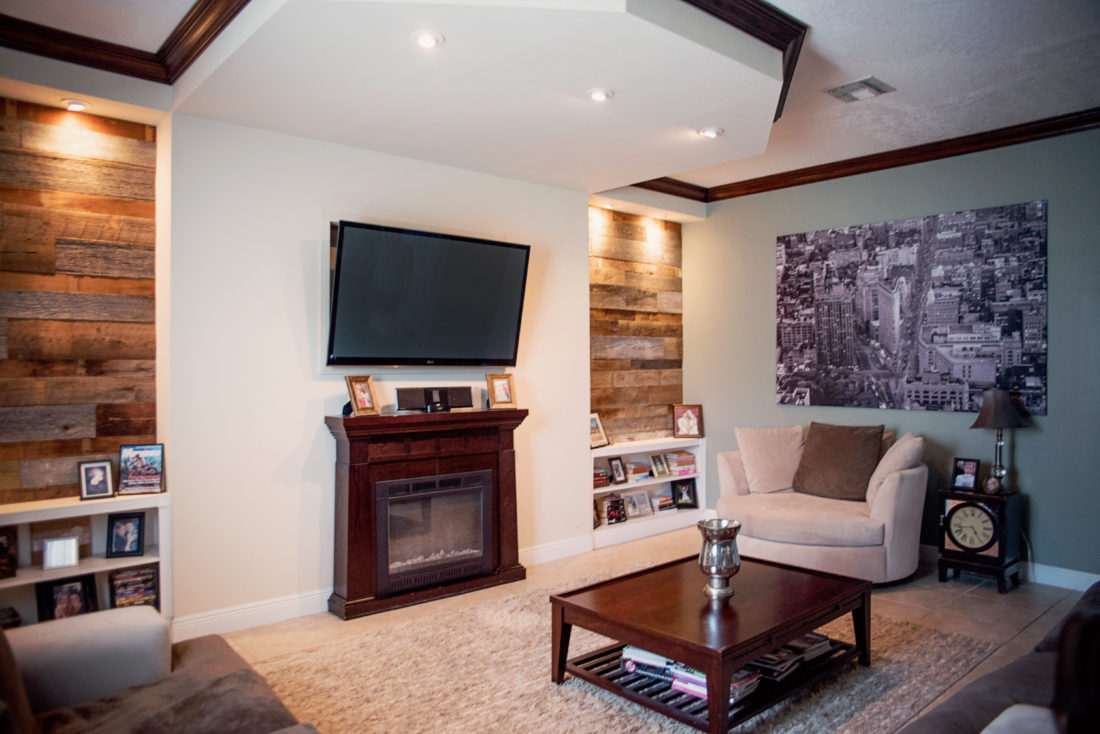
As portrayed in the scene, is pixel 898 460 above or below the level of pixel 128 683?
above

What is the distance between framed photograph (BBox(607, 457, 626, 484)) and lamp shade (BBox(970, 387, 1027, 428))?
2.40 m

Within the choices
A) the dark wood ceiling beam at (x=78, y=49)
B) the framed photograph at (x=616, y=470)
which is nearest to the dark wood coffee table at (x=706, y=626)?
the framed photograph at (x=616, y=470)

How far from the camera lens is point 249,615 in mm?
3695

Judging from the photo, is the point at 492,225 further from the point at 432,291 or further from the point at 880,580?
the point at 880,580

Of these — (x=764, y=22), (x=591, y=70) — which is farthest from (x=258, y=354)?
(x=764, y=22)

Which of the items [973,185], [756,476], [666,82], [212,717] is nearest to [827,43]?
[666,82]

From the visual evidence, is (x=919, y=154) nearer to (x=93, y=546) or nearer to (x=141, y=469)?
(x=141, y=469)

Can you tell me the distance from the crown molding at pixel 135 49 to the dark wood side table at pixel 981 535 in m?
4.53

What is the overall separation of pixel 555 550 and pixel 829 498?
183cm

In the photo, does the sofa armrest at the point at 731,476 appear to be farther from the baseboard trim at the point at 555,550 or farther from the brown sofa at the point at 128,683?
the brown sofa at the point at 128,683

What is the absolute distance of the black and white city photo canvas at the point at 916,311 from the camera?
14.8 ft

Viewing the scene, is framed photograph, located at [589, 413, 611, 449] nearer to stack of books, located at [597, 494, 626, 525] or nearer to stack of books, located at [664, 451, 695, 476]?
stack of books, located at [597, 494, 626, 525]

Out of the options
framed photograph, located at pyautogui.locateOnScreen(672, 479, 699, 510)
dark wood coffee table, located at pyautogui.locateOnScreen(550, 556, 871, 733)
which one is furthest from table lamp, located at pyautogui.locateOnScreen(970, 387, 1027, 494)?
framed photograph, located at pyautogui.locateOnScreen(672, 479, 699, 510)

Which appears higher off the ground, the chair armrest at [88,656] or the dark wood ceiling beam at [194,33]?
the dark wood ceiling beam at [194,33]
